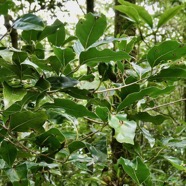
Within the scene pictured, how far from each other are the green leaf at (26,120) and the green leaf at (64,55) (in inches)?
4.3

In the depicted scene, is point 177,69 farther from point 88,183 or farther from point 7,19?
Result: point 7,19

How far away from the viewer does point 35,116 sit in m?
0.64

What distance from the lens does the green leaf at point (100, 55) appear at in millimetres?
625

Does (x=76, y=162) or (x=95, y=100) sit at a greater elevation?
(x=95, y=100)

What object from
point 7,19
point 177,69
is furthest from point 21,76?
point 7,19

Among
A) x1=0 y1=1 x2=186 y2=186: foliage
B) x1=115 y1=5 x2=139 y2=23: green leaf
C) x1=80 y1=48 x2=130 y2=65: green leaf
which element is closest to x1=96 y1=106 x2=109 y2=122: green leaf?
x1=0 y1=1 x2=186 y2=186: foliage

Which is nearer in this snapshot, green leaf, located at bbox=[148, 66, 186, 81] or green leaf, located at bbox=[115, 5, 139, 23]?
green leaf, located at bbox=[148, 66, 186, 81]

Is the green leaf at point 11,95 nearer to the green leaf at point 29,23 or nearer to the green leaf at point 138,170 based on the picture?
the green leaf at point 29,23

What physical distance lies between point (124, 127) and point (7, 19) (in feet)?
5.62

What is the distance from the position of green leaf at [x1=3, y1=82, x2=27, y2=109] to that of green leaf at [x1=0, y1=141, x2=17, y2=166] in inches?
7.4

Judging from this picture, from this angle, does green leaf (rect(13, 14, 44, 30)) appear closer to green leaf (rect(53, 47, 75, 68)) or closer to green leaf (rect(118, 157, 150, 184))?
green leaf (rect(53, 47, 75, 68))

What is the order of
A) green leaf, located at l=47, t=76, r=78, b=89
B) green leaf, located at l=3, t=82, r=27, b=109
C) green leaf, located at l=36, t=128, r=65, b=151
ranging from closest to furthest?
green leaf, located at l=3, t=82, r=27, b=109 → green leaf, located at l=47, t=76, r=78, b=89 → green leaf, located at l=36, t=128, r=65, b=151

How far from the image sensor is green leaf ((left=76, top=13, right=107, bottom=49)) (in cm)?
63

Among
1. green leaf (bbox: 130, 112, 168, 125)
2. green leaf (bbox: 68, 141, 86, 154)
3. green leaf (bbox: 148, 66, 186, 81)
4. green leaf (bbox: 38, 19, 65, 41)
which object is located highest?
green leaf (bbox: 38, 19, 65, 41)
